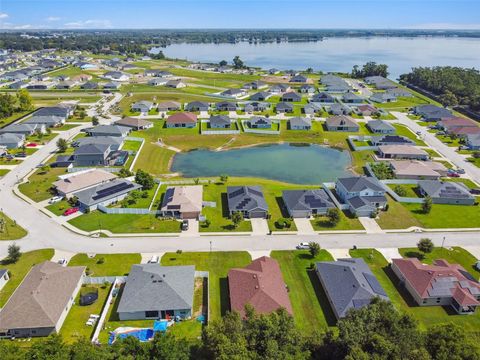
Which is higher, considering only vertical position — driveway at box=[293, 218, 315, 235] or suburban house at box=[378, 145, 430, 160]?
suburban house at box=[378, 145, 430, 160]

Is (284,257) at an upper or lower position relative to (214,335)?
lower

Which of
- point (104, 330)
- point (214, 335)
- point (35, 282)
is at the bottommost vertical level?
point (104, 330)

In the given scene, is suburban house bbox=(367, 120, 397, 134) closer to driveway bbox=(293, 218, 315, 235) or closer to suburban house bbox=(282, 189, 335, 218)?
suburban house bbox=(282, 189, 335, 218)

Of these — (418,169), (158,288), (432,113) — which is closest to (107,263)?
(158,288)

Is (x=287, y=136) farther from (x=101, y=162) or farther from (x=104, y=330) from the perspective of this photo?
(x=104, y=330)

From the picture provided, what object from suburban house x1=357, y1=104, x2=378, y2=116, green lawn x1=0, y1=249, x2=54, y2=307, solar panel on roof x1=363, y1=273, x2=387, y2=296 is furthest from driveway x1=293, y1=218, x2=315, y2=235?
suburban house x1=357, y1=104, x2=378, y2=116

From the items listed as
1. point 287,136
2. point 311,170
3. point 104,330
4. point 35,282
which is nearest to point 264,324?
point 104,330

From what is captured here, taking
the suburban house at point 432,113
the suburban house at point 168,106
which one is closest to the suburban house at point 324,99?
the suburban house at point 432,113
